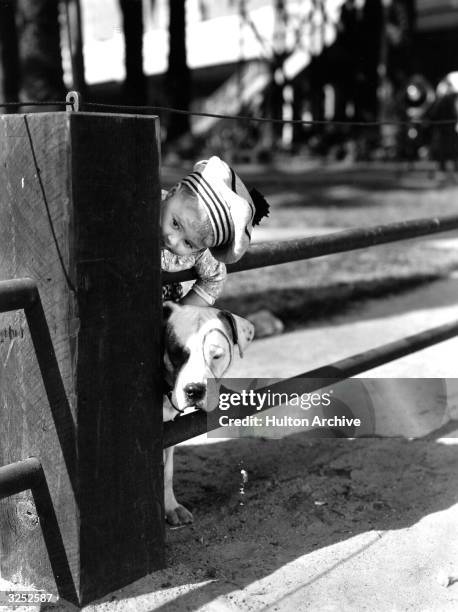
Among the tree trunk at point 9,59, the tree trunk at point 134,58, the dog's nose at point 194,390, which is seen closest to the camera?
the dog's nose at point 194,390

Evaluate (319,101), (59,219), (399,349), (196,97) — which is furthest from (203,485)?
(196,97)

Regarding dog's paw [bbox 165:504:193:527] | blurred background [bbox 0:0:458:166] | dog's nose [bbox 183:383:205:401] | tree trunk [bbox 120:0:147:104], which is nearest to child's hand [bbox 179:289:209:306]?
dog's nose [bbox 183:383:205:401]

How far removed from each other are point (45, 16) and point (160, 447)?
6.24 m

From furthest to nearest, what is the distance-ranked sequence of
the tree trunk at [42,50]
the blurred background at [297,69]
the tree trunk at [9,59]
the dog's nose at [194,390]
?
1. the blurred background at [297,69]
2. the tree trunk at [9,59]
3. the tree trunk at [42,50]
4. the dog's nose at [194,390]

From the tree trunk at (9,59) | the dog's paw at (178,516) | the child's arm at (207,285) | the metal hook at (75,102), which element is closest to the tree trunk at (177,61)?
the tree trunk at (9,59)

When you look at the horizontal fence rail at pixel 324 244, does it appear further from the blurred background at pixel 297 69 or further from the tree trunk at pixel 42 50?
the blurred background at pixel 297 69

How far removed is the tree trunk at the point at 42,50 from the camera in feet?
24.7

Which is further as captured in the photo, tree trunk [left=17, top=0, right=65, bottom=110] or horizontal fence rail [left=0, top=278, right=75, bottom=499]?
tree trunk [left=17, top=0, right=65, bottom=110]

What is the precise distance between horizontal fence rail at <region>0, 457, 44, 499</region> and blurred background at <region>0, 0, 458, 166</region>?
10811 mm

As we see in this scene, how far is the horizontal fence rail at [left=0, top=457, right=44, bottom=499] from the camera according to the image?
195 cm

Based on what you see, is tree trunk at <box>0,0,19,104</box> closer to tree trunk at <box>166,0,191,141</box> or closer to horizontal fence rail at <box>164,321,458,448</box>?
horizontal fence rail at <box>164,321,458,448</box>

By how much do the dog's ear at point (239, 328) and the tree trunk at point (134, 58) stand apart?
420 inches

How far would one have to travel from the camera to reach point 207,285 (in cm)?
229

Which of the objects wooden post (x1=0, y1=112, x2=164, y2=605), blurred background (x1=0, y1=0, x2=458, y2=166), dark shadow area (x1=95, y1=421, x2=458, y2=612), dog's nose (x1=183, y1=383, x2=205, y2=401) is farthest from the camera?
blurred background (x1=0, y1=0, x2=458, y2=166)
